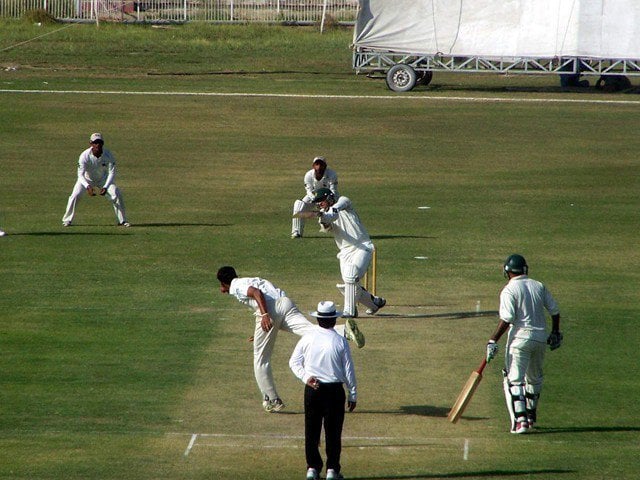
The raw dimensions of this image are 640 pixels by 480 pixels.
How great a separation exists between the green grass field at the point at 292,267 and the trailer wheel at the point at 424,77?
1.28 m

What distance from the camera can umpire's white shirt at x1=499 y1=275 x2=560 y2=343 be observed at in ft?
41.6

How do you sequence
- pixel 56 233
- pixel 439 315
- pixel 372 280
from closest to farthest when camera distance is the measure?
pixel 439 315, pixel 372 280, pixel 56 233

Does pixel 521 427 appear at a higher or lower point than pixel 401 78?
lower

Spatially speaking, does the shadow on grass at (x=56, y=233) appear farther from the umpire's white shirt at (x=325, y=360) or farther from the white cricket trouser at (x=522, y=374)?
the umpire's white shirt at (x=325, y=360)

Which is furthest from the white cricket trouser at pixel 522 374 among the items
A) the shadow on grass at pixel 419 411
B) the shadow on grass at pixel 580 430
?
the shadow on grass at pixel 419 411

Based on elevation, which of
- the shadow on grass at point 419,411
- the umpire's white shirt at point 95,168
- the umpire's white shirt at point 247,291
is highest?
the umpire's white shirt at point 247,291

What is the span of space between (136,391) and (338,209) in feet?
14.0

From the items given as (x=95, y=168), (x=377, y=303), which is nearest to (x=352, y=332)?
(x=377, y=303)

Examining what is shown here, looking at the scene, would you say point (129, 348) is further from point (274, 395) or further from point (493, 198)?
point (493, 198)

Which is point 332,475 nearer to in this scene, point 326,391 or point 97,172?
point 326,391

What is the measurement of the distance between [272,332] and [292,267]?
8.89 m

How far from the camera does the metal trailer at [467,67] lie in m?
47.9

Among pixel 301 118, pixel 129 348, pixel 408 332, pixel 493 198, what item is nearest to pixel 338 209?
pixel 408 332

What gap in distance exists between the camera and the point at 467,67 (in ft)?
172
